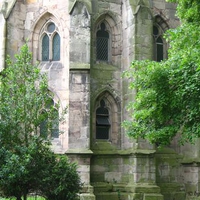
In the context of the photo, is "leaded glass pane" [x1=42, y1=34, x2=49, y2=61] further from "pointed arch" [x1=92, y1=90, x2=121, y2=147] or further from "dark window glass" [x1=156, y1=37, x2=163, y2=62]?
"dark window glass" [x1=156, y1=37, x2=163, y2=62]

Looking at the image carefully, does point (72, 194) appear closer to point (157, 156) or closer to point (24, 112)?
point (24, 112)

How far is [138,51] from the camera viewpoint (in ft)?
61.5

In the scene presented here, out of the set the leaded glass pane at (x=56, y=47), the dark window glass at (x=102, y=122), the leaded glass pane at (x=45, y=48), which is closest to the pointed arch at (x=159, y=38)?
the dark window glass at (x=102, y=122)

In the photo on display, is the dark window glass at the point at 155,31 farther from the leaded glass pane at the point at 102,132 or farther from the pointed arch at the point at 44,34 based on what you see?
the leaded glass pane at the point at 102,132

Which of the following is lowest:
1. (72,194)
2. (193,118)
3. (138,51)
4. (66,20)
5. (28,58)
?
(72,194)

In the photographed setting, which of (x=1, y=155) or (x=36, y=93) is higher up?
(x=36, y=93)

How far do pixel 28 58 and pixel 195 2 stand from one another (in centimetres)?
536

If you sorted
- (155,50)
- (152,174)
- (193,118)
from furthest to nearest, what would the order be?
(155,50) < (152,174) < (193,118)

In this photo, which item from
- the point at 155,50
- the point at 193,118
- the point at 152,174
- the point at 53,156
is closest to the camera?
the point at 193,118

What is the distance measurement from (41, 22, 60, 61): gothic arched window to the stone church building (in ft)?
0.14

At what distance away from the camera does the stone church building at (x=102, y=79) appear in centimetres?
1794

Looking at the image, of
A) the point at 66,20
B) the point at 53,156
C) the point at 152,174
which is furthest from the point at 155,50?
the point at 53,156

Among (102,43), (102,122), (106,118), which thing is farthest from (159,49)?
(102,122)

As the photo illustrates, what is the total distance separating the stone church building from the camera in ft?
58.9
